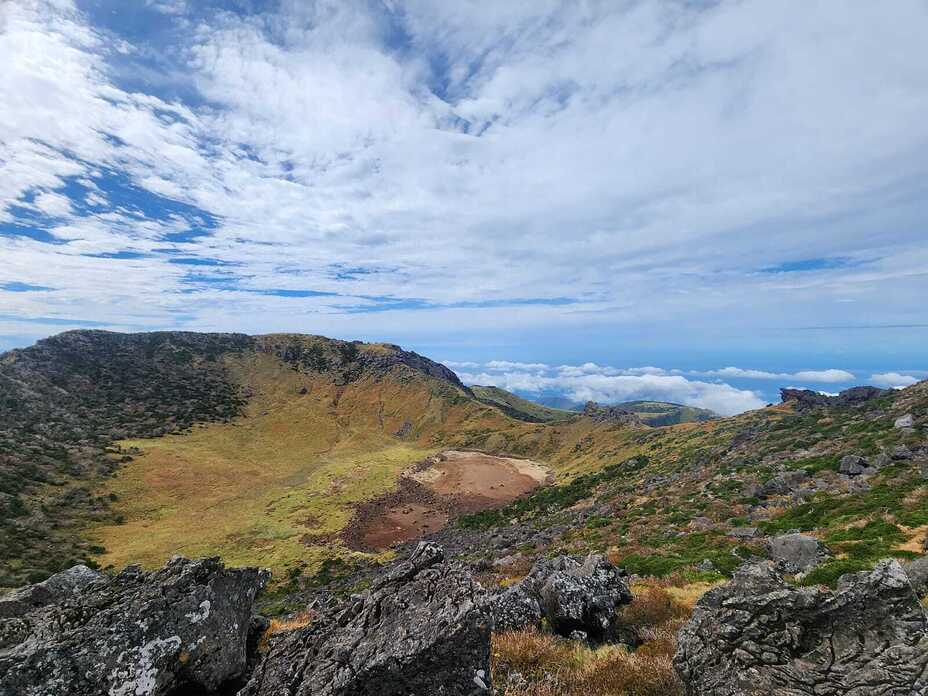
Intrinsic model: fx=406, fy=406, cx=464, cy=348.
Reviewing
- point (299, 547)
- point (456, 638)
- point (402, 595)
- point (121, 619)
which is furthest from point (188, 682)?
point (299, 547)

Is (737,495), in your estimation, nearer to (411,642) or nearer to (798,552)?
(798,552)

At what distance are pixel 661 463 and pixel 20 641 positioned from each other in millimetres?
70926

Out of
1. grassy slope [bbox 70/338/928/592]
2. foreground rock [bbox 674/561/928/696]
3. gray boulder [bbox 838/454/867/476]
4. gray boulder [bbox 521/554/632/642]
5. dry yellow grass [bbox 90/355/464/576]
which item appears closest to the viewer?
foreground rock [bbox 674/561/928/696]

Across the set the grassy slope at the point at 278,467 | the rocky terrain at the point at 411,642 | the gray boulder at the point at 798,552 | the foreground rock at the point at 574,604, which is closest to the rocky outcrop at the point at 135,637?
the rocky terrain at the point at 411,642

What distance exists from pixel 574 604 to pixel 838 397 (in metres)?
84.9

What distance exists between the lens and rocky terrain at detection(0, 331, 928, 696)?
7113 millimetres

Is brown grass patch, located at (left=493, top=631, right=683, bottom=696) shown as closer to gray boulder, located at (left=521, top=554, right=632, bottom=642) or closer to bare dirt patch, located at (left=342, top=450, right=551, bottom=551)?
gray boulder, located at (left=521, top=554, right=632, bottom=642)

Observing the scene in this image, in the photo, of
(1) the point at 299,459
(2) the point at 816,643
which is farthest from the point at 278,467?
(2) the point at 816,643

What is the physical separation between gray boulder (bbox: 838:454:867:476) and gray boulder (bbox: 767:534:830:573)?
20.4m

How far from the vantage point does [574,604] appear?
1266cm

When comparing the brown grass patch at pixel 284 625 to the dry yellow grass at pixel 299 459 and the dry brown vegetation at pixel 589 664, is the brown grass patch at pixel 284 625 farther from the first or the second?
the dry yellow grass at pixel 299 459

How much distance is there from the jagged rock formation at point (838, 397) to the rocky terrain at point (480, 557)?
61 centimetres

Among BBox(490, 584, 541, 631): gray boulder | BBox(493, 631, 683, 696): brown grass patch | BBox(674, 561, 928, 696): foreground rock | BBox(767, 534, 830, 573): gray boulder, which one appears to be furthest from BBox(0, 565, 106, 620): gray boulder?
BBox(767, 534, 830, 573): gray boulder

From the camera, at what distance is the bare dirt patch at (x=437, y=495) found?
2554 inches
